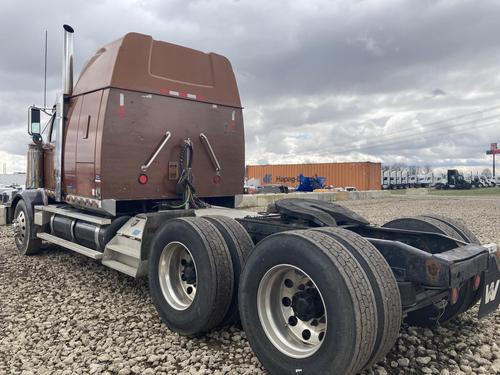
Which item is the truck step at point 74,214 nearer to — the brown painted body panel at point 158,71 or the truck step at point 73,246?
the truck step at point 73,246

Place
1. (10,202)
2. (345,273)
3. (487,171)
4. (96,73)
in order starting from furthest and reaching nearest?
(487,171), (10,202), (96,73), (345,273)

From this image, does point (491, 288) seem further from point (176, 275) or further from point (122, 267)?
point (122, 267)

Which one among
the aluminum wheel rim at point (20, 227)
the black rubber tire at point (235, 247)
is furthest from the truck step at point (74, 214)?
the black rubber tire at point (235, 247)

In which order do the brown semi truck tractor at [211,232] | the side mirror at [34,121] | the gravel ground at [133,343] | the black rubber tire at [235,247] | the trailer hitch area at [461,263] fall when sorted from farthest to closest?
the side mirror at [34,121] < the black rubber tire at [235,247] < the gravel ground at [133,343] < the trailer hitch area at [461,263] < the brown semi truck tractor at [211,232]

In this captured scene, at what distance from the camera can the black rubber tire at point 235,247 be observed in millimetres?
3520

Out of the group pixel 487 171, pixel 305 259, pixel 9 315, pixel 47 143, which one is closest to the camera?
pixel 305 259

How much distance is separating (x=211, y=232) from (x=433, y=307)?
2.01m

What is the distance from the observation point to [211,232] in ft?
11.8

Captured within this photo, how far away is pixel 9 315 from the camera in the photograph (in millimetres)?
4266

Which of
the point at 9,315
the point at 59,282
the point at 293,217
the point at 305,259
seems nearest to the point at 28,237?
the point at 59,282

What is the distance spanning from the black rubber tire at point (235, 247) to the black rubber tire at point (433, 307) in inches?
60.7

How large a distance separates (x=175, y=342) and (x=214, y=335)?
0.34 m

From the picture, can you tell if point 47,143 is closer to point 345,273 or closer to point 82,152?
point 82,152

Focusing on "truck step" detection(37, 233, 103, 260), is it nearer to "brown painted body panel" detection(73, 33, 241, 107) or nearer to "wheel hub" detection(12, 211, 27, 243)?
"wheel hub" detection(12, 211, 27, 243)
